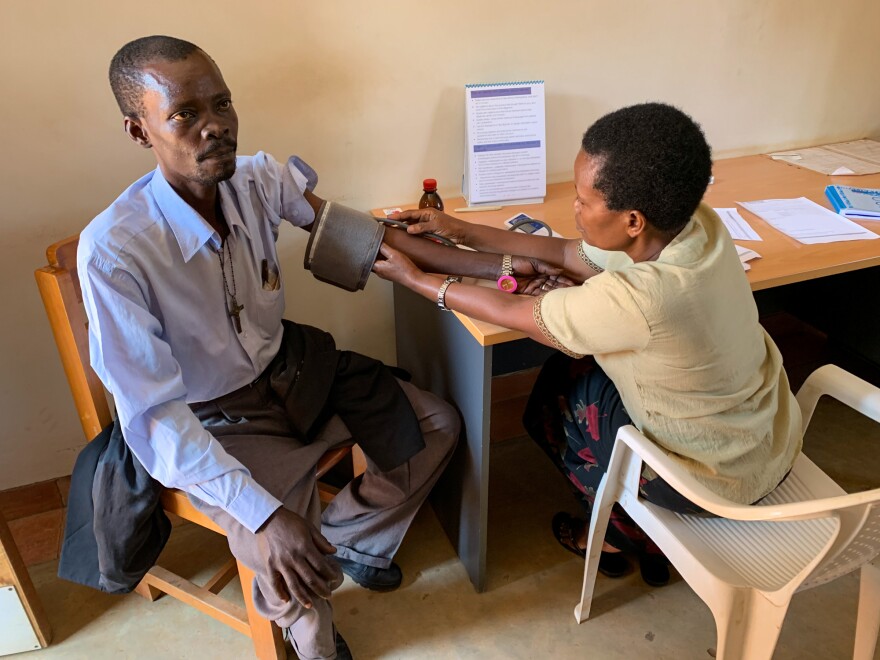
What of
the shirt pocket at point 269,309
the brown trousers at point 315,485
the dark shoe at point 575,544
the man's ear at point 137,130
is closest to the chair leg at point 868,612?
the dark shoe at point 575,544

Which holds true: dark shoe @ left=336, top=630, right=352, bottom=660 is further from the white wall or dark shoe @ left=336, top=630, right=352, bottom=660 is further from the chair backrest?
the white wall

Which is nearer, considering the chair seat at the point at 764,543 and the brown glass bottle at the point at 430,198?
the chair seat at the point at 764,543

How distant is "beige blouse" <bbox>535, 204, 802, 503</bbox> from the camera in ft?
3.76

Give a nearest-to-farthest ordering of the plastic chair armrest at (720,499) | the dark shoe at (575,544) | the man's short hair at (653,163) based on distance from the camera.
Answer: the plastic chair armrest at (720,499) → the man's short hair at (653,163) → the dark shoe at (575,544)

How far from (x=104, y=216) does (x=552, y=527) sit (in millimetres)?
1379

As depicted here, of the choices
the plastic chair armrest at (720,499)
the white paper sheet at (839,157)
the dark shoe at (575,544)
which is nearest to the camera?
the plastic chair armrest at (720,499)

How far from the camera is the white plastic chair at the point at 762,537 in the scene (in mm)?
1029

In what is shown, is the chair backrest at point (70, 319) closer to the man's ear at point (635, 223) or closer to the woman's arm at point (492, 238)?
the woman's arm at point (492, 238)


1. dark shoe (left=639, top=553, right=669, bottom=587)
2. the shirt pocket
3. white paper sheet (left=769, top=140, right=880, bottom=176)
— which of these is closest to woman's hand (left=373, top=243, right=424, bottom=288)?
the shirt pocket

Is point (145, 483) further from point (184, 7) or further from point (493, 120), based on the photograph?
point (493, 120)

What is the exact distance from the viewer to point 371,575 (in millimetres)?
1696

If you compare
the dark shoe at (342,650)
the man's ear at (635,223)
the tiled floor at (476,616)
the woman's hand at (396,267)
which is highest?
the man's ear at (635,223)

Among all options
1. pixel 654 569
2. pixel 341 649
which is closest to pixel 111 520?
pixel 341 649

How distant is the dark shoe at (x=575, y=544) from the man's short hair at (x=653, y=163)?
983 millimetres
